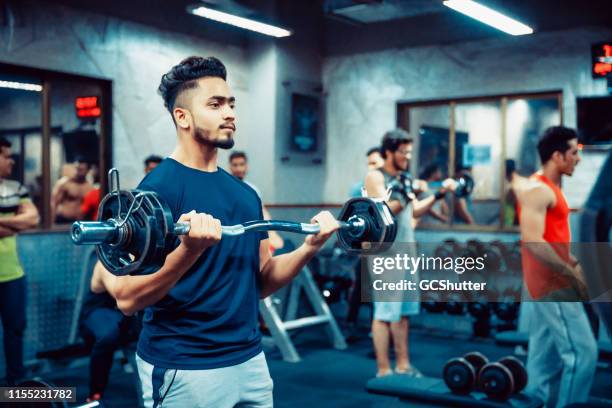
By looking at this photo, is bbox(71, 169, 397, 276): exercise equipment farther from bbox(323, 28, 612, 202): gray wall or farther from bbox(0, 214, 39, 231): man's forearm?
bbox(323, 28, 612, 202): gray wall

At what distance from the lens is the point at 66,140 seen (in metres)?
5.44

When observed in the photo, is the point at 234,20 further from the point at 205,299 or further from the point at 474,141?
the point at 205,299

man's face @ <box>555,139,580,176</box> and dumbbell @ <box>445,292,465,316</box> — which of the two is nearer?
man's face @ <box>555,139,580,176</box>

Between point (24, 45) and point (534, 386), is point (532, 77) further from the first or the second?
point (24, 45)

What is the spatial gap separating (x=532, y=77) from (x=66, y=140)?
3.92 m

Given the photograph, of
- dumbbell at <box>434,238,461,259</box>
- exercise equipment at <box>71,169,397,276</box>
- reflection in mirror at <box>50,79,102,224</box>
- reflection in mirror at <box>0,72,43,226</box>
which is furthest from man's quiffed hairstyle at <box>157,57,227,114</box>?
dumbbell at <box>434,238,461,259</box>

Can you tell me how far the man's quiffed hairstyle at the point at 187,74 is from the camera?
5.37ft

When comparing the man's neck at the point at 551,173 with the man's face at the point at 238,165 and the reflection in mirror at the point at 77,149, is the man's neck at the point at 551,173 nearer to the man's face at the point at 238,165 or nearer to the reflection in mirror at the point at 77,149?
the man's face at the point at 238,165

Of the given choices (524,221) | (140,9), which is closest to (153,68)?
(140,9)

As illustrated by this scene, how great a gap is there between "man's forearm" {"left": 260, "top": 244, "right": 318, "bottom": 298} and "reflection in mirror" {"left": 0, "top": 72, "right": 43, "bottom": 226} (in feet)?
8.90

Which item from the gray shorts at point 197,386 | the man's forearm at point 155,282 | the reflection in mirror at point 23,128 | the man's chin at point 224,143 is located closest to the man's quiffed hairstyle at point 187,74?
the man's chin at point 224,143

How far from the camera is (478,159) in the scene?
20.6 feet

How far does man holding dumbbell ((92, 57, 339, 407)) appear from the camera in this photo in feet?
5.05

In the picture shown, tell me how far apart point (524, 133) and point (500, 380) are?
435 cm
